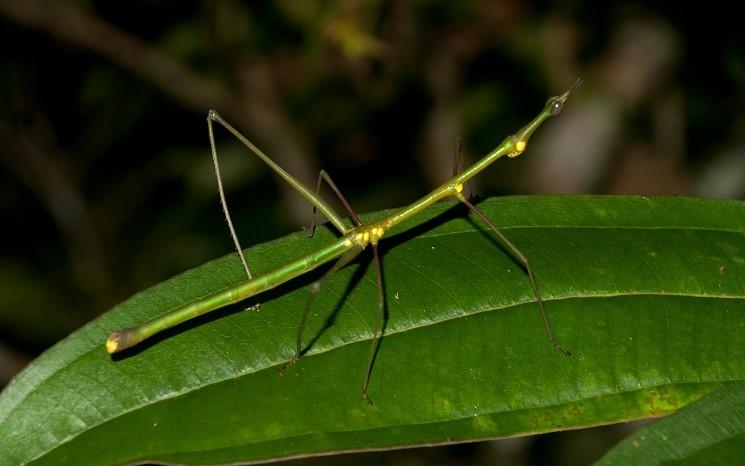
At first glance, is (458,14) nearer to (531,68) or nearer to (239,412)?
(531,68)

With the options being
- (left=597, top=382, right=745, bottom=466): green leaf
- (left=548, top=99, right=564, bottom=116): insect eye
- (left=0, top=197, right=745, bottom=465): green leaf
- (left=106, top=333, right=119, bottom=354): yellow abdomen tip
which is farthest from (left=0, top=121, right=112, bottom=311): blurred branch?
(left=597, top=382, right=745, bottom=466): green leaf

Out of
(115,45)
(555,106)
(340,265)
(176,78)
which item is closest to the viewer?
(340,265)

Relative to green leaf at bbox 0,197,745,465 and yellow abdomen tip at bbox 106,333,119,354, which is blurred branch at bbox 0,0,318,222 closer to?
green leaf at bbox 0,197,745,465

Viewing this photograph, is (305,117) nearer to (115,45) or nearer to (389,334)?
(115,45)

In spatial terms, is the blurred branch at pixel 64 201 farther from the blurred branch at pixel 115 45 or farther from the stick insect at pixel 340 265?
the stick insect at pixel 340 265

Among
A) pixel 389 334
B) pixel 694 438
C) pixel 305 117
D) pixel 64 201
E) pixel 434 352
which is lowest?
pixel 694 438

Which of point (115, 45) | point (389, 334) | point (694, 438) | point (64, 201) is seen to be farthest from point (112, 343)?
point (64, 201)

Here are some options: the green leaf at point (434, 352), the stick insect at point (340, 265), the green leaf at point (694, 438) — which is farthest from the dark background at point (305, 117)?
the green leaf at point (694, 438)
